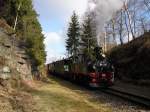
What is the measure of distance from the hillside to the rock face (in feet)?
37.1

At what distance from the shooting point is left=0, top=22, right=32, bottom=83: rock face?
21688mm

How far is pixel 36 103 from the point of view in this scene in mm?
17656

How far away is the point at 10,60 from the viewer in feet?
81.6

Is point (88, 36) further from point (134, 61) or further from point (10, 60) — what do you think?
point (10, 60)

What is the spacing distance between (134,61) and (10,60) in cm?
1644

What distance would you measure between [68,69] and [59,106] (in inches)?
941

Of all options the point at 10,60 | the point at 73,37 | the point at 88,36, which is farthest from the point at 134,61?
the point at 73,37

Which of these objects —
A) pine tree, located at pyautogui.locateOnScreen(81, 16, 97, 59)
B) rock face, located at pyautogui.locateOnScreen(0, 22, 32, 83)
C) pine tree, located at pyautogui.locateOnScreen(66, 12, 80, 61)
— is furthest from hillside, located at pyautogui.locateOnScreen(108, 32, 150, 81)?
pine tree, located at pyautogui.locateOnScreen(66, 12, 80, 61)

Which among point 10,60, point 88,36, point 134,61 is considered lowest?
point 10,60

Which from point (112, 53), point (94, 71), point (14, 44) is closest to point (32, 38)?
point (14, 44)

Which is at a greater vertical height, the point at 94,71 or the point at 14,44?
the point at 14,44

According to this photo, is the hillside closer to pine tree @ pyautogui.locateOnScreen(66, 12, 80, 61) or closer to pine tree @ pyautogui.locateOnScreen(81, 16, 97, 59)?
pine tree @ pyautogui.locateOnScreen(81, 16, 97, 59)

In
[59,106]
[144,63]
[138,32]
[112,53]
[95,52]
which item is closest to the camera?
[59,106]

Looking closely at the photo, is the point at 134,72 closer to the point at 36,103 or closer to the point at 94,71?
the point at 94,71
